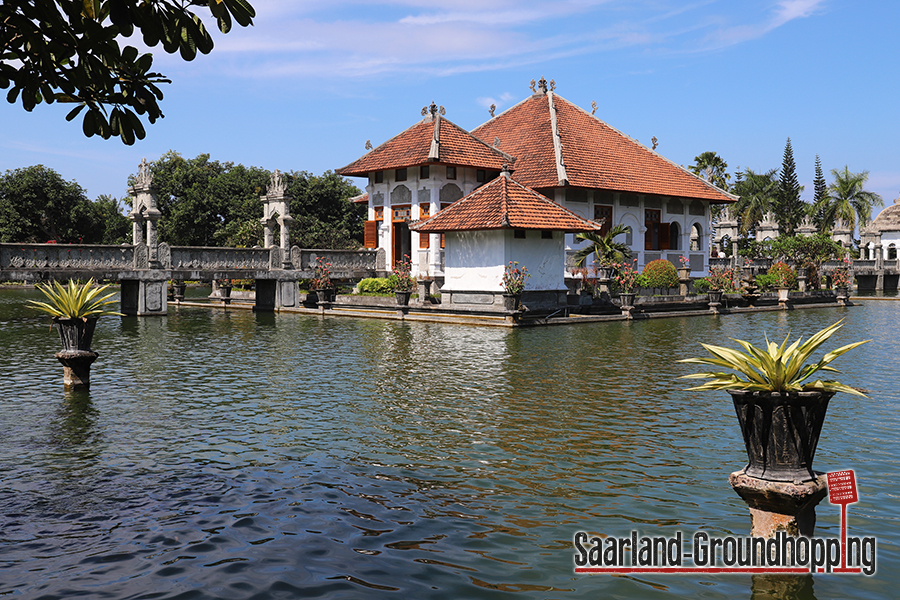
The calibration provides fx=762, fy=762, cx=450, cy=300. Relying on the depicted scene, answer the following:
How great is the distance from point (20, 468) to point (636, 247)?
32.8 metres

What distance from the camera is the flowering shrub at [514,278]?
25539 millimetres

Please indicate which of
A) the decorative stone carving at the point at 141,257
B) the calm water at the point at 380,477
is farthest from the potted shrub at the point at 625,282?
the decorative stone carving at the point at 141,257

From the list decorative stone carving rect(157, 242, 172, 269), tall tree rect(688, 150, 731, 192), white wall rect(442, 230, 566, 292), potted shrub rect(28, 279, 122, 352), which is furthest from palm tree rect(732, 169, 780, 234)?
potted shrub rect(28, 279, 122, 352)

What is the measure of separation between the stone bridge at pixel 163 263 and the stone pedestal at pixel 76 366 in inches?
642

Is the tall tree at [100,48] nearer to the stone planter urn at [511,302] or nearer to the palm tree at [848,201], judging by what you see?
the stone planter urn at [511,302]

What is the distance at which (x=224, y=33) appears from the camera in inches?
200

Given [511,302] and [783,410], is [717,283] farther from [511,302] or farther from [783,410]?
[783,410]

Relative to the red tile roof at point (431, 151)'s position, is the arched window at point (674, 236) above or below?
below

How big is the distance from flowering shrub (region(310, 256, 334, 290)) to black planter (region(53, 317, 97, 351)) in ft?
65.2

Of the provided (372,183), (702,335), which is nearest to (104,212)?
(372,183)

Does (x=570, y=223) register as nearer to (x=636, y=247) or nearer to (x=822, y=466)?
(x=636, y=247)

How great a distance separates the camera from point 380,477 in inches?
300

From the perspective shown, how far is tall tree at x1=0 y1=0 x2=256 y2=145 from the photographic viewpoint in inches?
189

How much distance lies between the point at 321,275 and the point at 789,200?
178 ft
